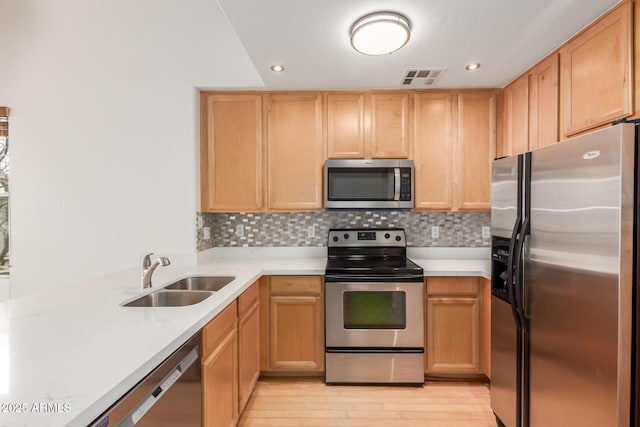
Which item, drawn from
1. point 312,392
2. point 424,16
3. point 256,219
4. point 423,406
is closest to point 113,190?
point 256,219

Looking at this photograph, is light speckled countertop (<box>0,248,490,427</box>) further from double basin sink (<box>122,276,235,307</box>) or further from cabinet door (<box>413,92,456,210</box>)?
cabinet door (<box>413,92,456,210</box>)

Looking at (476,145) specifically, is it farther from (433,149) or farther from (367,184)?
(367,184)

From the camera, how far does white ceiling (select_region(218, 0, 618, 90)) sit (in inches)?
65.5

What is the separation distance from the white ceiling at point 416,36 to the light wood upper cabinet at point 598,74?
0.27ft

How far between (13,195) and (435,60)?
3.66 meters

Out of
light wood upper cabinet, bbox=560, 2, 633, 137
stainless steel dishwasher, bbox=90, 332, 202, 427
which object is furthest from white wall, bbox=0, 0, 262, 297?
light wood upper cabinet, bbox=560, 2, 633, 137

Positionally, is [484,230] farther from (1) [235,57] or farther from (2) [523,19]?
(1) [235,57]

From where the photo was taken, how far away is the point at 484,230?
315 cm

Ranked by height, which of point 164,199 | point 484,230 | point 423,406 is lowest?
point 423,406

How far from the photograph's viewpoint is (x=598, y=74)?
5.86ft

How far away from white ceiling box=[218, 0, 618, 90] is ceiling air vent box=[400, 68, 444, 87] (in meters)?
0.06

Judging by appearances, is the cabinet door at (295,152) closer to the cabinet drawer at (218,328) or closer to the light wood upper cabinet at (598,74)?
the cabinet drawer at (218,328)

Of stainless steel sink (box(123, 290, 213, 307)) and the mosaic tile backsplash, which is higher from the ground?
the mosaic tile backsplash

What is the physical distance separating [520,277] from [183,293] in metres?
1.87
